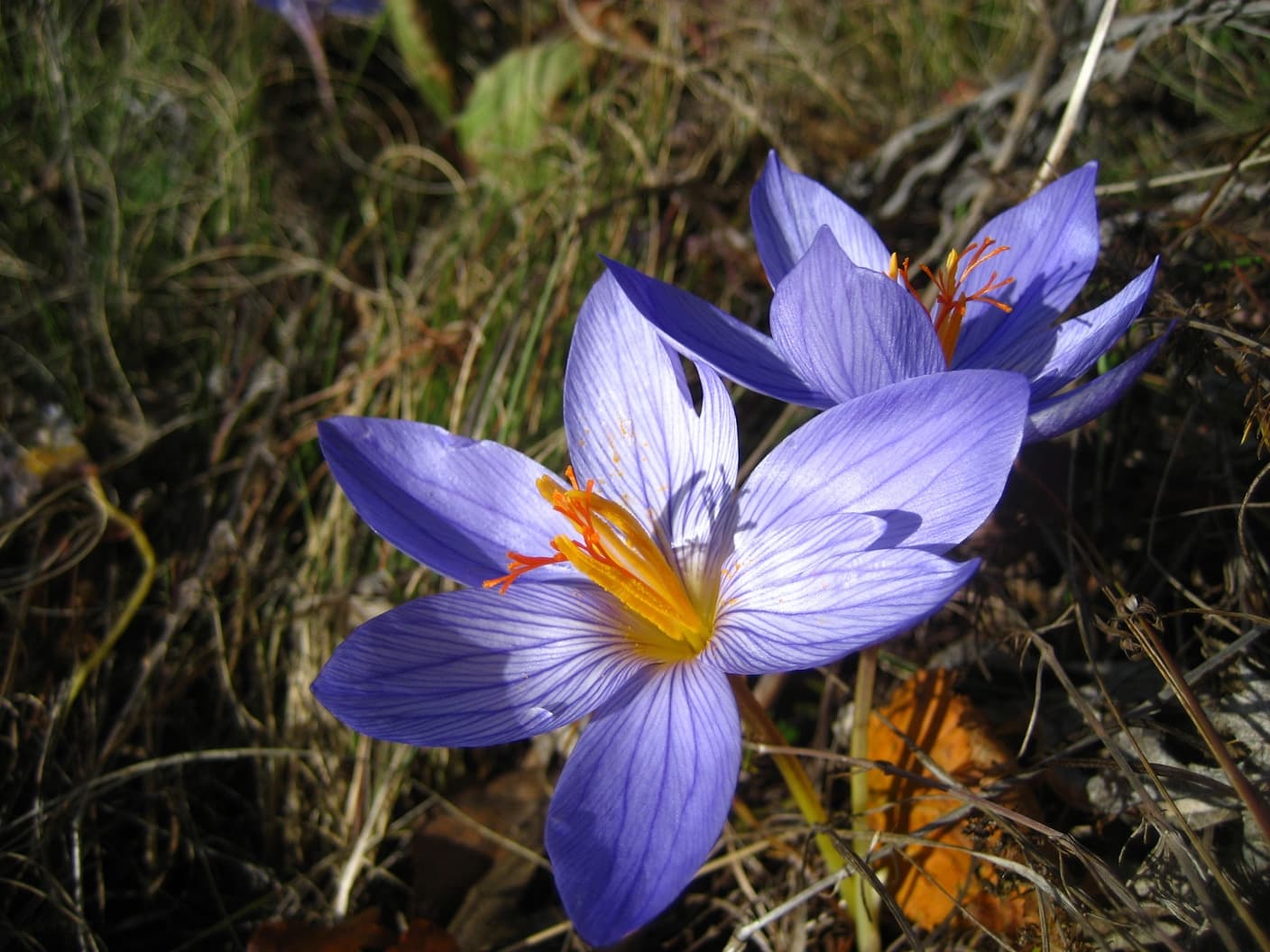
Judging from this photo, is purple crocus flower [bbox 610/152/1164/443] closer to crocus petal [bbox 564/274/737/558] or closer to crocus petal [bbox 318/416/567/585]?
crocus petal [bbox 564/274/737/558]

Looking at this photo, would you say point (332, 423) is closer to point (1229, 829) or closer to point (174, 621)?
point (174, 621)

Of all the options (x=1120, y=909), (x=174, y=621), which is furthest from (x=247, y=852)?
(x=1120, y=909)

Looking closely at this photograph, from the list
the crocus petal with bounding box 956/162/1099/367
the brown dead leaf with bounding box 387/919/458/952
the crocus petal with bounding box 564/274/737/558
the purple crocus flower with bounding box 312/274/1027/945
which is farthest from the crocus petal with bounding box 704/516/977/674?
the brown dead leaf with bounding box 387/919/458/952

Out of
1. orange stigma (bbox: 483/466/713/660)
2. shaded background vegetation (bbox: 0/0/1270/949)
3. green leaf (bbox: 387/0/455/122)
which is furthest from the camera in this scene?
green leaf (bbox: 387/0/455/122)

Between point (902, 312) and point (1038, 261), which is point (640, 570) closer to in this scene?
point (902, 312)

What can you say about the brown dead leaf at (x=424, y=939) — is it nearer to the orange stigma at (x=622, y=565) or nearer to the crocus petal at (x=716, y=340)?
the orange stigma at (x=622, y=565)

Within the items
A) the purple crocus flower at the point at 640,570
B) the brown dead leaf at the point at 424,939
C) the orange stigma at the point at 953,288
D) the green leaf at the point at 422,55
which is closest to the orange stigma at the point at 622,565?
the purple crocus flower at the point at 640,570
